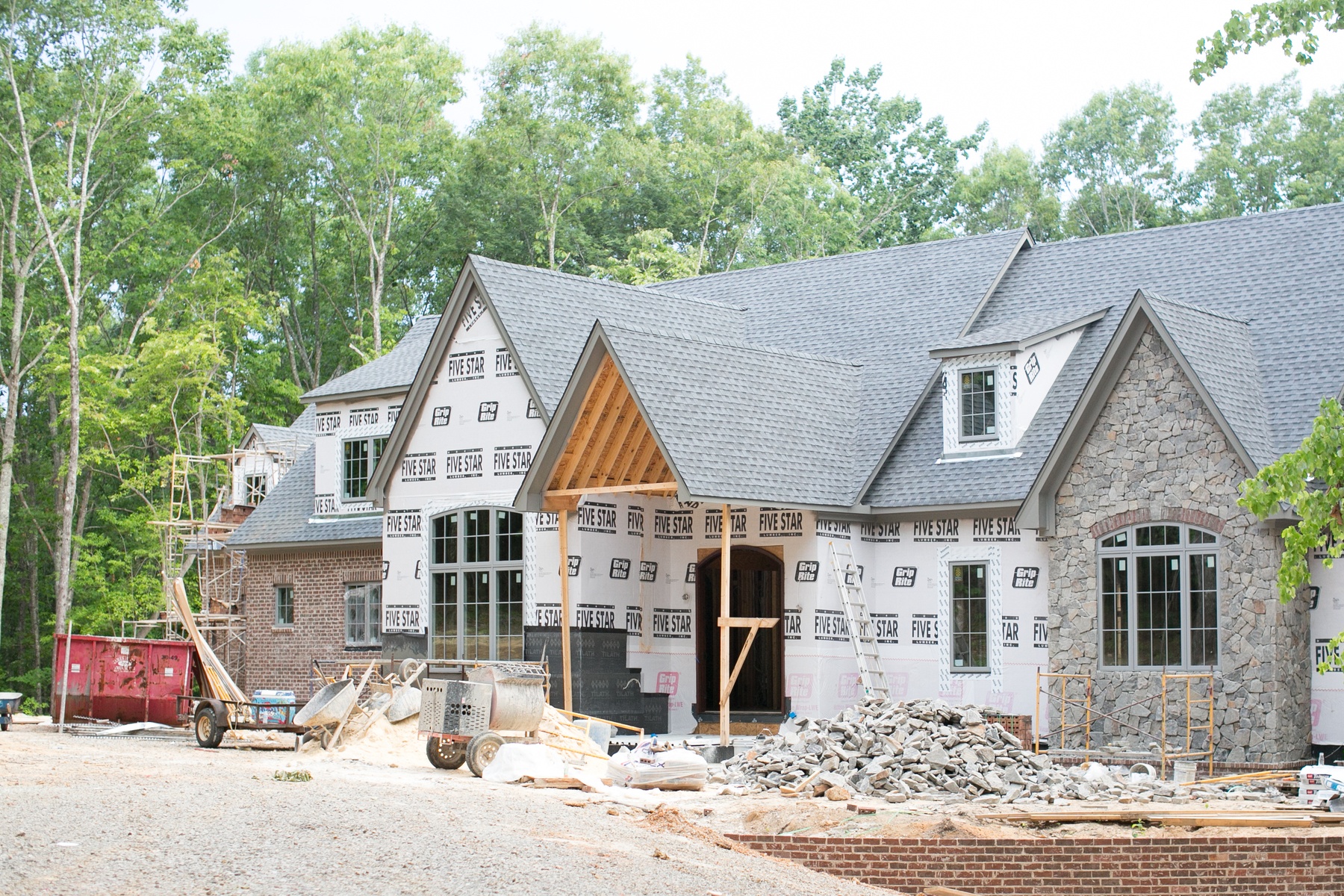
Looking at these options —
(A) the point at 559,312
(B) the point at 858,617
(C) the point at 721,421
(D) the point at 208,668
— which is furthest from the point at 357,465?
(B) the point at 858,617

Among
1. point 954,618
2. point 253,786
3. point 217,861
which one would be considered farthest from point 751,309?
point 217,861

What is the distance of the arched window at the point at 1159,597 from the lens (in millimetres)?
20344

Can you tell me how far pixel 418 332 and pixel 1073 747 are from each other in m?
17.2

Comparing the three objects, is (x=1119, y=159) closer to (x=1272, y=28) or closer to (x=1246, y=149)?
(x=1246, y=149)

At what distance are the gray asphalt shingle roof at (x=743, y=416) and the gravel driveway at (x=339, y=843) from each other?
6311 millimetres

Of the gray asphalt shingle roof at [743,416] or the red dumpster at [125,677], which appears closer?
the gray asphalt shingle roof at [743,416]

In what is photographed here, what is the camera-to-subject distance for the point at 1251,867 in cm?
1416

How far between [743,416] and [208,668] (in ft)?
29.6

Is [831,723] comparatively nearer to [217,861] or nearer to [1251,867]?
[1251,867]

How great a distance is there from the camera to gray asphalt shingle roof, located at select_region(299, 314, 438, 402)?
30062mm

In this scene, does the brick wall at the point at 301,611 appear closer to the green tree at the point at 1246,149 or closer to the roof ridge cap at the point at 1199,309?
the roof ridge cap at the point at 1199,309

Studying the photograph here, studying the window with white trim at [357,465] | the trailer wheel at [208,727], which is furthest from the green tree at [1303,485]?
the window with white trim at [357,465]

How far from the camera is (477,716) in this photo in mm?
18734

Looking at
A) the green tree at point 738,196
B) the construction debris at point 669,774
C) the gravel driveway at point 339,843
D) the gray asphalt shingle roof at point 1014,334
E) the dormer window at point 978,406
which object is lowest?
the construction debris at point 669,774
